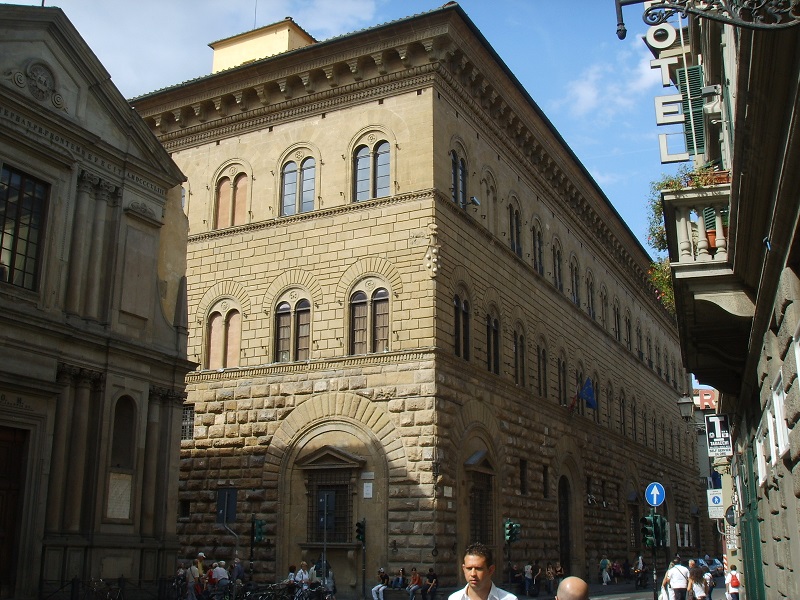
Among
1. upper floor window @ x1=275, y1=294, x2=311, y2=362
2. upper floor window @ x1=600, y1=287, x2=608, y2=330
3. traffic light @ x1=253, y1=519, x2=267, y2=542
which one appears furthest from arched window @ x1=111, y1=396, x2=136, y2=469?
upper floor window @ x1=600, y1=287, x2=608, y2=330

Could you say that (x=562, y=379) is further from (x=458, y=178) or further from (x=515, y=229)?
(x=458, y=178)

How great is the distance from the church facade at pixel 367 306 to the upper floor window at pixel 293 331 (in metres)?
0.07

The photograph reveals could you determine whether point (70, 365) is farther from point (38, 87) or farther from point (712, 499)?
point (712, 499)

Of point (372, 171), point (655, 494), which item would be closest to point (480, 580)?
point (655, 494)

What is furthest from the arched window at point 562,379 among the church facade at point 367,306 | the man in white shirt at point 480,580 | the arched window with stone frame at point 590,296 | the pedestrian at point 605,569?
the man in white shirt at point 480,580

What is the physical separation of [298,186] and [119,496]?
1295cm

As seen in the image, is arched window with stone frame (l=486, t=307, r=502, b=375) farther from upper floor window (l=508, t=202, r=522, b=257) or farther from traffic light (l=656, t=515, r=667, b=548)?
traffic light (l=656, t=515, r=667, b=548)

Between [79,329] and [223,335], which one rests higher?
[223,335]

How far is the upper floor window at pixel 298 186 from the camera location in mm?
29406

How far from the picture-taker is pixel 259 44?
33.3 meters

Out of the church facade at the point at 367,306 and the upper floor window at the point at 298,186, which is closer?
the church facade at the point at 367,306

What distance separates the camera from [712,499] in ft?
87.6

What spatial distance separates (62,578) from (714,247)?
13.4 metres

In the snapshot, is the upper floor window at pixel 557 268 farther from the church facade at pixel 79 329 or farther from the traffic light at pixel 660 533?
the church facade at pixel 79 329
